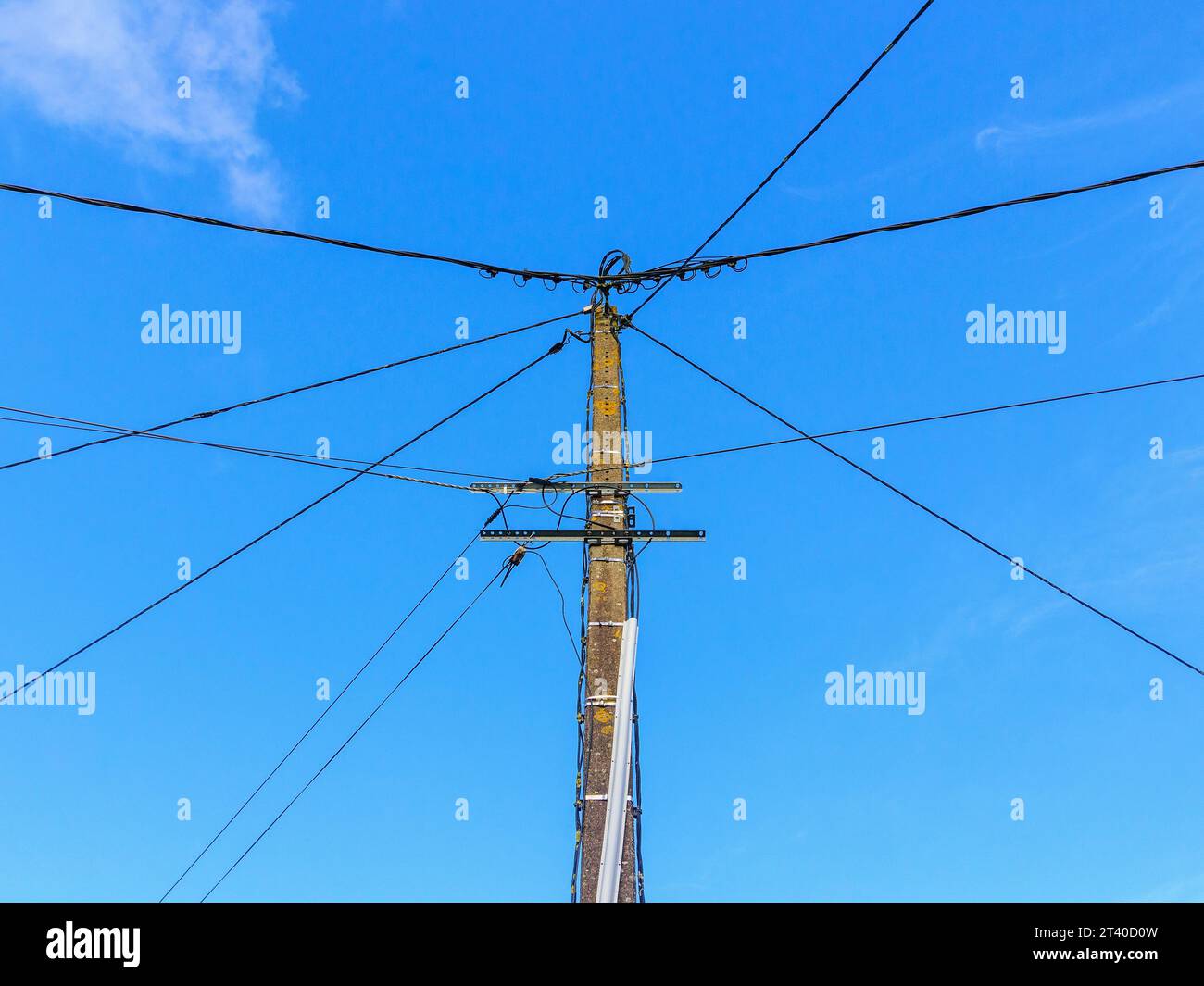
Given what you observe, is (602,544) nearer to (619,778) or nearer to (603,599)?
(603,599)

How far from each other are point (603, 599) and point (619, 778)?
3.33 meters

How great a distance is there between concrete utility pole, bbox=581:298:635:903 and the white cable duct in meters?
1.76

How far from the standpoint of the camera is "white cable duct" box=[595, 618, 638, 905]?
6.36 m

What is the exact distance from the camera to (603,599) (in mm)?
10008

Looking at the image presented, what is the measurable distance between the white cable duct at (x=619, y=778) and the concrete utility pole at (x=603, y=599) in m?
1.76
